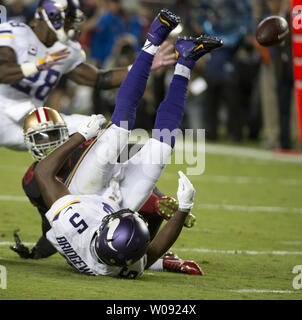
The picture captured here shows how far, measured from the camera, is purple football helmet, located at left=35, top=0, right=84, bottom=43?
6.39 meters

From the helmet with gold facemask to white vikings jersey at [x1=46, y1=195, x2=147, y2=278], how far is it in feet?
1.66

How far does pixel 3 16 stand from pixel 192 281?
384 centimetres

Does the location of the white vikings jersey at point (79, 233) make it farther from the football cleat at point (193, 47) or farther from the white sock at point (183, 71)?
the football cleat at point (193, 47)

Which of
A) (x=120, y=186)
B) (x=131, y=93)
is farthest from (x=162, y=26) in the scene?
(x=120, y=186)

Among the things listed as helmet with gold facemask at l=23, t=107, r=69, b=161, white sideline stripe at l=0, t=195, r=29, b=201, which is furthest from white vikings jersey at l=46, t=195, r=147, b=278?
white sideline stripe at l=0, t=195, r=29, b=201

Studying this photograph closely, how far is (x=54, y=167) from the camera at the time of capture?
4719 millimetres

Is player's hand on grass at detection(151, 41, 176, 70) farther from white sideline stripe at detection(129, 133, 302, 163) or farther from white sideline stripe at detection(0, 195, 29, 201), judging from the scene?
white sideline stripe at detection(129, 133, 302, 163)

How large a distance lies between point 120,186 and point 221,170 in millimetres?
5371

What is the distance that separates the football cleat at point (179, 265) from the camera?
16.5 ft

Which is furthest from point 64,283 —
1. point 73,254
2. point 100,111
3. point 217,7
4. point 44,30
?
point 100,111

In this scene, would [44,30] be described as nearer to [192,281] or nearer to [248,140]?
[192,281]

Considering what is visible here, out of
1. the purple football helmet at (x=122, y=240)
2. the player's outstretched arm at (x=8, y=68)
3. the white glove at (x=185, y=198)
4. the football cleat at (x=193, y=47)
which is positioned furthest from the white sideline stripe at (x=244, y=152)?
the purple football helmet at (x=122, y=240)

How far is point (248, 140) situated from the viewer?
14.0 meters

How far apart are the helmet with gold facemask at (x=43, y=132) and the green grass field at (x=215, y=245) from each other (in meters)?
0.75
